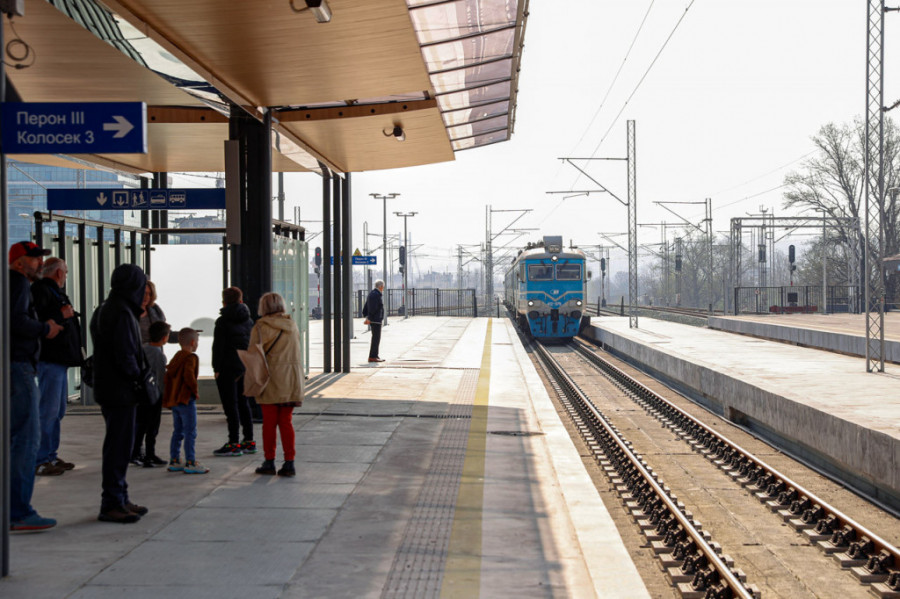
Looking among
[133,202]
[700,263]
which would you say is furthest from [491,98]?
[700,263]

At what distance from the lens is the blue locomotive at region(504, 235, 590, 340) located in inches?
1244

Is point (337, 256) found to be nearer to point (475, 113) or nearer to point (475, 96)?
point (475, 113)

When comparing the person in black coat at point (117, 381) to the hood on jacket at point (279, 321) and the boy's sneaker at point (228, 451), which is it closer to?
the hood on jacket at point (279, 321)

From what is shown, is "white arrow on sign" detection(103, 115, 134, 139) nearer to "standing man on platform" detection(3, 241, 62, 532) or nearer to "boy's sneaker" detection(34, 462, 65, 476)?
"standing man on platform" detection(3, 241, 62, 532)

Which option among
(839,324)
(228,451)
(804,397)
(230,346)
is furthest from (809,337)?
(230,346)

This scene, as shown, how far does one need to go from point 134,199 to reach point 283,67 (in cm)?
273

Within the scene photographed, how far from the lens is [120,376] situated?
19.7 feet

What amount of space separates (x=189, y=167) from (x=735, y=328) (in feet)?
77.2

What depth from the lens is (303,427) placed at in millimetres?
10297

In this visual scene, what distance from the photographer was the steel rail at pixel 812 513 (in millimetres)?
6699

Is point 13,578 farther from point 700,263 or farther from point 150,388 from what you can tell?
point 700,263

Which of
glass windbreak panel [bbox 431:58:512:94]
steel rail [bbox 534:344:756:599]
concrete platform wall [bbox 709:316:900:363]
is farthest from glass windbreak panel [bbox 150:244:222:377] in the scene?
concrete platform wall [bbox 709:316:900:363]

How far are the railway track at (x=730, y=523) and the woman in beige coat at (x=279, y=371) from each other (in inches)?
120

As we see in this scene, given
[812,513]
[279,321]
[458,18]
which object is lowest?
[812,513]
